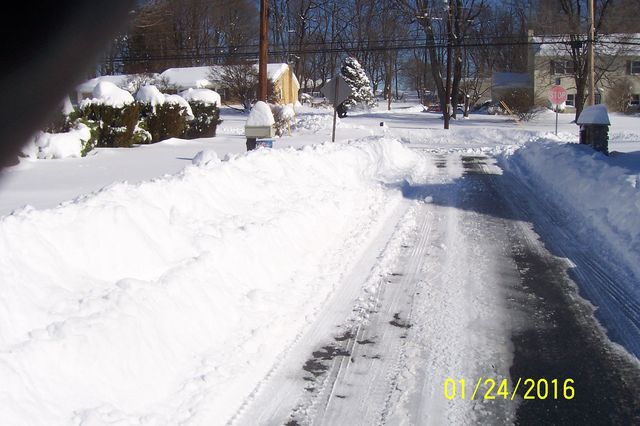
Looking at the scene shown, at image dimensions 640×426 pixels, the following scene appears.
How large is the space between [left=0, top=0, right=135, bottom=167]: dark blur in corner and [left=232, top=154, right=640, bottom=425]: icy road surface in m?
2.35

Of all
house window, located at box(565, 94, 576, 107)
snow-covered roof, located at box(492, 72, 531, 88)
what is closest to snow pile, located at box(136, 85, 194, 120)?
snow-covered roof, located at box(492, 72, 531, 88)

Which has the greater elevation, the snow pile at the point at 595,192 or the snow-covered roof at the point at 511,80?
the snow-covered roof at the point at 511,80

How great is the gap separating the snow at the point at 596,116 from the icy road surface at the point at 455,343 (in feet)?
29.6

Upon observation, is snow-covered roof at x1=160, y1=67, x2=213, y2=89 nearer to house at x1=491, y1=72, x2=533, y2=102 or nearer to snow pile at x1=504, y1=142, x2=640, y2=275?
house at x1=491, y1=72, x2=533, y2=102

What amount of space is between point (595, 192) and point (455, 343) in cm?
702

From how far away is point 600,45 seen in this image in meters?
43.6

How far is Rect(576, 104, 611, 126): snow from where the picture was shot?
1777 cm

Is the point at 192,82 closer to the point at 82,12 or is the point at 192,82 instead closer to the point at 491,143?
the point at 491,143

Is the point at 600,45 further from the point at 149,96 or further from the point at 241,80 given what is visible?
the point at 149,96

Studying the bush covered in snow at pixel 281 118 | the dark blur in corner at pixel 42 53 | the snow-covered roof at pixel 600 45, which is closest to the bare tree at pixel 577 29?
the snow-covered roof at pixel 600 45

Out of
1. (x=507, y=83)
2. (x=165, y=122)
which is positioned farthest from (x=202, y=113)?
(x=507, y=83)

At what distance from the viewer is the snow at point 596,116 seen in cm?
1777

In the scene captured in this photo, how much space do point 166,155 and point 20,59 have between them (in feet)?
49.3

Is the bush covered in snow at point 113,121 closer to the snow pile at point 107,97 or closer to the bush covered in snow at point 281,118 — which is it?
the snow pile at point 107,97
